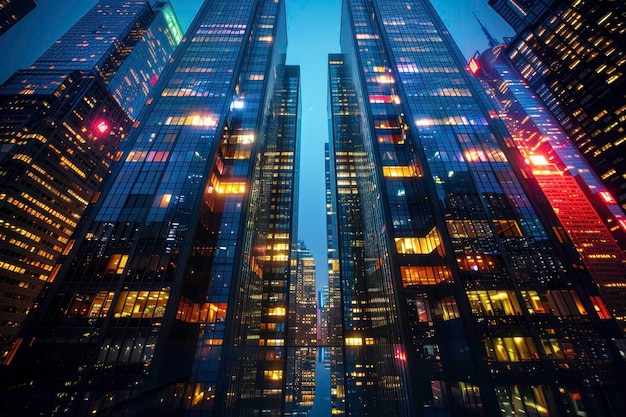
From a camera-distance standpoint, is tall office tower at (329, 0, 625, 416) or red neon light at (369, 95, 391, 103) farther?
red neon light at (369, 95, 391, 103)

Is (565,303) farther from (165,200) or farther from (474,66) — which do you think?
(474,66)

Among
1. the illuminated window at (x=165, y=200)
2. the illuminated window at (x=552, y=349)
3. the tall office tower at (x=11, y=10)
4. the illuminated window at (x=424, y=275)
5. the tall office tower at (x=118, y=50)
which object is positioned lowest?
the illuminated window at (x=552, y=349)

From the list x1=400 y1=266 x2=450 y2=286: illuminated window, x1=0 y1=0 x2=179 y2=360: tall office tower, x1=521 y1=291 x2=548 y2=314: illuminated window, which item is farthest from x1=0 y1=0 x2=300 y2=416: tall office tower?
x1=0 y1=0 x2=179 y2=360: tall office tower

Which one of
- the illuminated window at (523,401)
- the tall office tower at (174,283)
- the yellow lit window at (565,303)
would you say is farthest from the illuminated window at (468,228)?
the tall office tower at (174,283)

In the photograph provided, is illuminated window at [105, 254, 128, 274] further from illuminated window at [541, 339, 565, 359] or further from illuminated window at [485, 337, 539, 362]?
illuminated window at [541, 339, 565, 359]

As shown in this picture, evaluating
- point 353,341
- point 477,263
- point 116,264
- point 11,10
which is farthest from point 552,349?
point 11,10

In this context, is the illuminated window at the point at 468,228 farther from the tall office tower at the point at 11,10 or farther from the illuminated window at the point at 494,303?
the tall office tower at the point at 11,10

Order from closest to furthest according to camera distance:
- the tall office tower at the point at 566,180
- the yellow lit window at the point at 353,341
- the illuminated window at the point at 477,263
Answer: the illuminated window at the point at 477,263, the yellow lit window at the point at 353,341, the tall office tower at the point at 566,180
